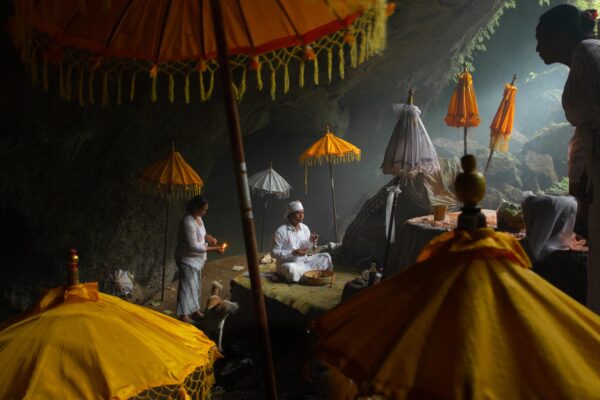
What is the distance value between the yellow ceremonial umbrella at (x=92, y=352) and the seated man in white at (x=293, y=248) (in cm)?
495

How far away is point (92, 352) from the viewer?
1682 millimetres

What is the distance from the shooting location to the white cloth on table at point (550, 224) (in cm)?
448

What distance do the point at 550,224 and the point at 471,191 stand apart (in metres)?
3.87

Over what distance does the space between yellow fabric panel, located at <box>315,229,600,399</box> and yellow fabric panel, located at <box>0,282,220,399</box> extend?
86 cm

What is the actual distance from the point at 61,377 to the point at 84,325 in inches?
9.0

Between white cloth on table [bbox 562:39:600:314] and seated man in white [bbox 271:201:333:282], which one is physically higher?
white cloth on table [bbox 562:39:600:314]

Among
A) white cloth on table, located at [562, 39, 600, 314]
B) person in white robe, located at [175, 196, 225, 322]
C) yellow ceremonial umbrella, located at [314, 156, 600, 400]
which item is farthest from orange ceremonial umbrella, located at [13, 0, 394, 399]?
person in white robe, located at [175, 196, 225, 322]

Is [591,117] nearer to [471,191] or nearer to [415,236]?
[471,191]

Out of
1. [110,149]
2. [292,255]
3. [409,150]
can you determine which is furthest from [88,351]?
[110,149]

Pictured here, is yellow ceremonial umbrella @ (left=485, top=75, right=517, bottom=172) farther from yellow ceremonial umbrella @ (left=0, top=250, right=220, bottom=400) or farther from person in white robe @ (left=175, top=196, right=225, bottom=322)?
yellow ceremonial umbrella @ (left=0, top=250, right=220, bottom=400)

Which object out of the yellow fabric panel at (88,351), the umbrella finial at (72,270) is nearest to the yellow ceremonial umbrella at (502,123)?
the yellow fabric panel at (88,351)

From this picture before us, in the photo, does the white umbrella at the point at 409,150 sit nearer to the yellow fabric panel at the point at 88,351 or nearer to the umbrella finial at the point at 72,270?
the yellow fabric panel at the point at 88,351

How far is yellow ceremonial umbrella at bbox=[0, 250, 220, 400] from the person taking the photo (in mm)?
1600

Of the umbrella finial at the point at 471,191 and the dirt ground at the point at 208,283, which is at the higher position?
the umbrella finial at the point at 471,191
